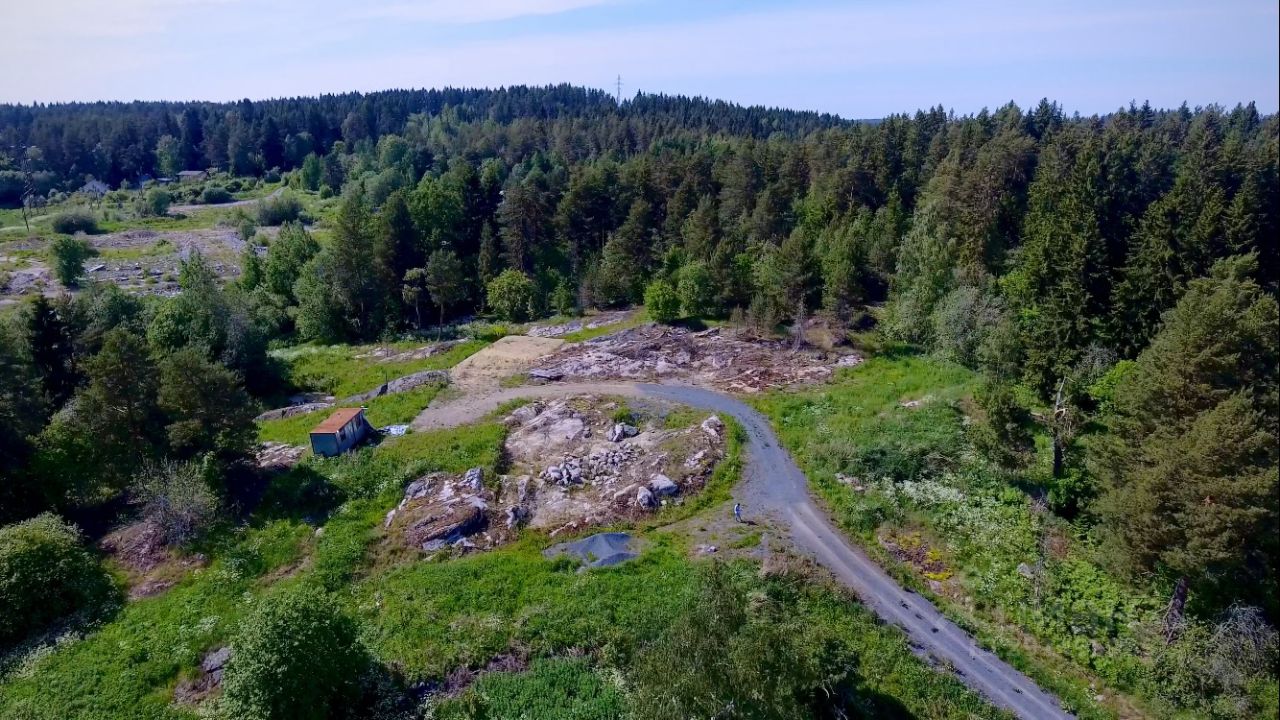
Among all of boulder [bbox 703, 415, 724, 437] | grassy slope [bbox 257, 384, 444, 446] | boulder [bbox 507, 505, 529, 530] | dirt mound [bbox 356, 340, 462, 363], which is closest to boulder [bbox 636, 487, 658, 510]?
boulder [bbox 507, 505, 529, 530]

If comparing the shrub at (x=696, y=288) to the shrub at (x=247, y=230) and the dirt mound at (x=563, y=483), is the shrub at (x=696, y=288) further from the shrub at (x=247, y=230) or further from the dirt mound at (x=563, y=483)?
the shrub at (x=247, y=230)

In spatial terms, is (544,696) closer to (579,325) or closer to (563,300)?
(579,325)

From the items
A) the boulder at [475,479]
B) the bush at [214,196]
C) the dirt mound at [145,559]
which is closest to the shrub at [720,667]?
the boulder at [475,479]

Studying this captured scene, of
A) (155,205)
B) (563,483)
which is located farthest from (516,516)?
(155,205)

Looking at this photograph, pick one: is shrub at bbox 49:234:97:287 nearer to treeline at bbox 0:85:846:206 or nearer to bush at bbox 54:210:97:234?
bush at bbox 54:210:97:234

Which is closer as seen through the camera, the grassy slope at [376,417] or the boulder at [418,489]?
the boulder at [418,489]
